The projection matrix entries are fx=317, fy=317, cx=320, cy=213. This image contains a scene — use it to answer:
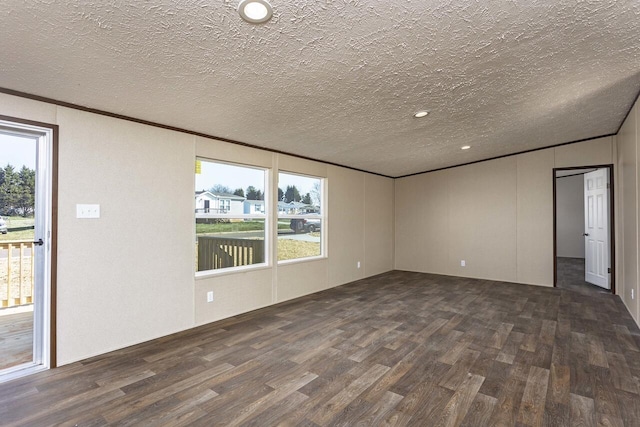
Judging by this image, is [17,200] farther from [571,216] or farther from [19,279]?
[571,216]

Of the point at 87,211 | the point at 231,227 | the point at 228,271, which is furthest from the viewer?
the point at 231,227

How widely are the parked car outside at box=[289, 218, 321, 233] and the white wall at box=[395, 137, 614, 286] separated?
2.87 metres

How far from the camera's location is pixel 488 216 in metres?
6.18

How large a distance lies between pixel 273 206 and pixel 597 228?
18.2 ft

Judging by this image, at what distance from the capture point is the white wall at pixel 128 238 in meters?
2.63

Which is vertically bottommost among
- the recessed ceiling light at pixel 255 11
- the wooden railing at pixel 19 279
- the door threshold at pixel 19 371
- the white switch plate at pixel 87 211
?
the door threshold at pixel 19 371

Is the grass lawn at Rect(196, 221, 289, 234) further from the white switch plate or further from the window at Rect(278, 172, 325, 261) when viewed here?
the white switch plate

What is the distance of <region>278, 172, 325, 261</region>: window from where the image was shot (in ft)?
15.3

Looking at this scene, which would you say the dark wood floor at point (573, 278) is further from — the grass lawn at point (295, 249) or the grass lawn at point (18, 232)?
the grass lawn at point (18, 232)

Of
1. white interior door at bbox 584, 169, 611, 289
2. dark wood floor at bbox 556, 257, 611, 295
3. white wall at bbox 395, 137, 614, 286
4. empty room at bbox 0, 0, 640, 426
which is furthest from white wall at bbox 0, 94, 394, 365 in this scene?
white interior door at bbox 584, 169, 611, 289

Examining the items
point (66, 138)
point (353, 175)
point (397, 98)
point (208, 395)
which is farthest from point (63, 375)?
point (353, 175)

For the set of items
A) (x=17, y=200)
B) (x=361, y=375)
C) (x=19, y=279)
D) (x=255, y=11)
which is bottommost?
(x=361, y=375)

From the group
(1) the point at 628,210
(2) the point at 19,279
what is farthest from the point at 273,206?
(1) the point at 628,210

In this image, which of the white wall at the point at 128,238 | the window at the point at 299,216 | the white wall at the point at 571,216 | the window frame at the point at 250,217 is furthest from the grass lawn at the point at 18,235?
the white wall at the point at 571,216
